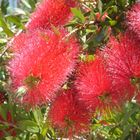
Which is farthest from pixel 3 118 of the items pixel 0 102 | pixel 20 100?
pixel 20 100

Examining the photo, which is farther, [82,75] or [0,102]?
[0,102]

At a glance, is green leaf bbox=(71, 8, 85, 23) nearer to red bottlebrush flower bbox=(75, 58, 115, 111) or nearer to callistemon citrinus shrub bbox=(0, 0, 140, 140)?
callistemon citrinus shrub bbox=(0, 0, 140, 140)

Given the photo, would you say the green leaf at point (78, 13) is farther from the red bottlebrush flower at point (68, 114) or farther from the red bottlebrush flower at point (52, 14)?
the red bottlebrush flower at point (68, 114)

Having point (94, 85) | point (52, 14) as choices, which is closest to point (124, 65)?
point (94, 85)

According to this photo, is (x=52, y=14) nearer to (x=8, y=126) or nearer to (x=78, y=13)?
(x=78, y=13)

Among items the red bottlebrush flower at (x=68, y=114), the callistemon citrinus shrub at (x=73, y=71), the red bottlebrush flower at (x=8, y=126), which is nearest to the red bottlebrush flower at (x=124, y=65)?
the callistemon citrinus shrub at (x=73, y=71)

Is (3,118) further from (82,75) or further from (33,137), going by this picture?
(82,75)
